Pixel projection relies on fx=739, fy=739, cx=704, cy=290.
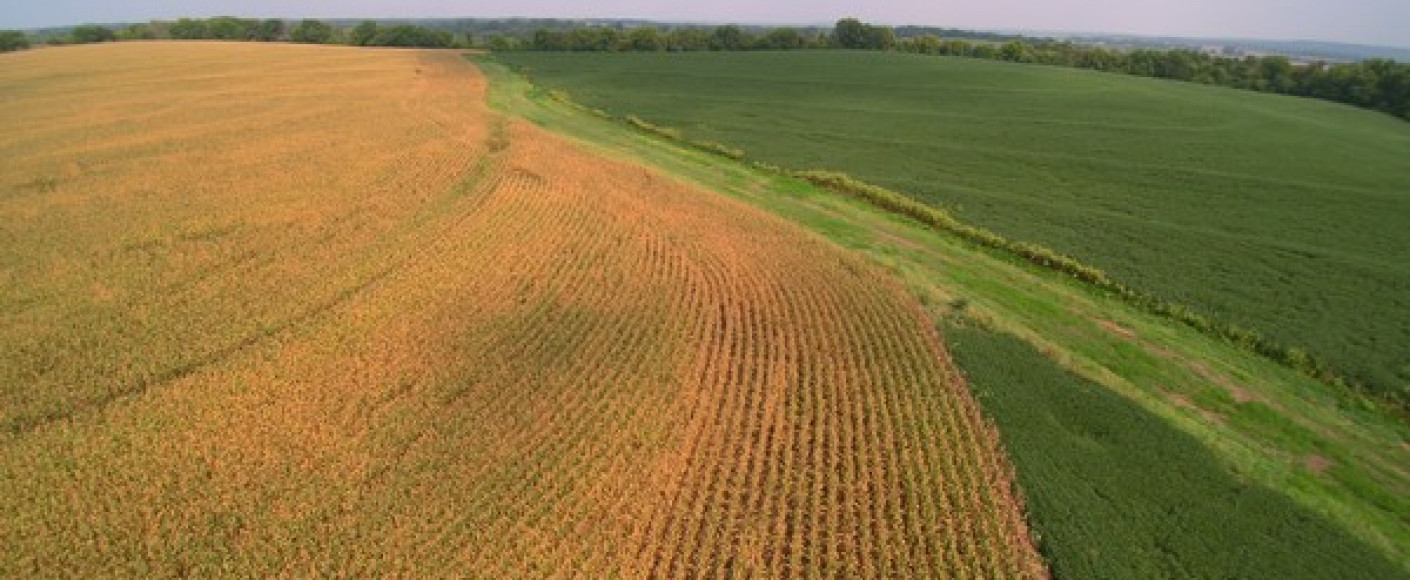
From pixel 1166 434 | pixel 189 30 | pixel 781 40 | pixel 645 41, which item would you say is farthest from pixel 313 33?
pixel 1166 434

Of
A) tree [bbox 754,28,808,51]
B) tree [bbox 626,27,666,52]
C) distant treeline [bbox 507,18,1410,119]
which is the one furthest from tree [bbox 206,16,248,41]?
tree [bbox 754,28,808,51]

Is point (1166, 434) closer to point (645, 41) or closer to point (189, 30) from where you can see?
point (645, 41)

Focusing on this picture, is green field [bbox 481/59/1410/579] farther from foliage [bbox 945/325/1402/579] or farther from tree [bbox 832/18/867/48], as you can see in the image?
tree [bbox 832/18/867/48]

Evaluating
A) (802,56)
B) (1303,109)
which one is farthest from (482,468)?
(802,56)

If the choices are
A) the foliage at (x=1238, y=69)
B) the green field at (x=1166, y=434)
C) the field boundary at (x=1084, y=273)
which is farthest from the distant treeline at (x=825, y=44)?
the green field at (x=1166, y=434)

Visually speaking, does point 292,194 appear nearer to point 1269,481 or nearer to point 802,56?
point 1269,481
